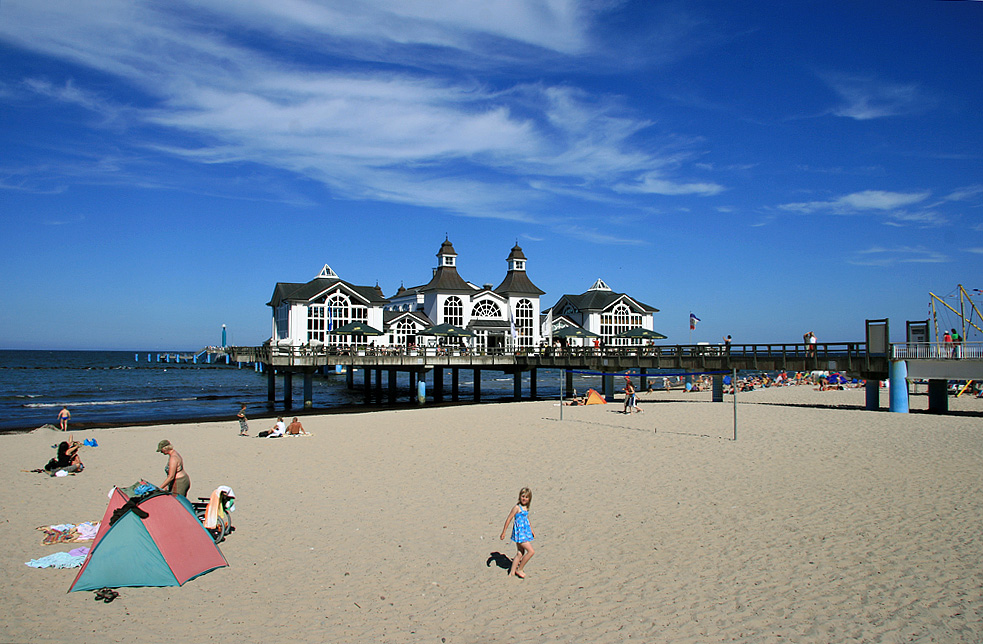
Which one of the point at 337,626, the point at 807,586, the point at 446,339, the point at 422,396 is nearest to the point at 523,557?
the point at 337,626

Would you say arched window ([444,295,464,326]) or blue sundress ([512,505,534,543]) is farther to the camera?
arched window ([444,295,464,326])

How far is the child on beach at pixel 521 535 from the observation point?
755cm

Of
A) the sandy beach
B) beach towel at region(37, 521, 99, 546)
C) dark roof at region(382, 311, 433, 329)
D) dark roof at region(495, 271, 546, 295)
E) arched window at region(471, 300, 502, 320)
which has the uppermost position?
dark roof at region(495, 271, 546, 295)

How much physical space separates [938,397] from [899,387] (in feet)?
6.08

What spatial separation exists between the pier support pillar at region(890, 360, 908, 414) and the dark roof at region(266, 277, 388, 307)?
3701 centimetres

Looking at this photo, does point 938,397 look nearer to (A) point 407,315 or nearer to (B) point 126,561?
(B) point 126,561

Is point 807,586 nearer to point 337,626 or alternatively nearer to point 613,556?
point 613,556

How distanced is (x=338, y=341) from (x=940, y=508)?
4521 centimetres

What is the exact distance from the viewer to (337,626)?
21.0ft

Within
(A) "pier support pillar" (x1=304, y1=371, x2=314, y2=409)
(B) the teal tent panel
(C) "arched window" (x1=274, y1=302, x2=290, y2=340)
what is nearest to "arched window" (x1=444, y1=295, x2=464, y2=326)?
(C) "arched window" (x1=274, y1=302, x2=290, y2=340)

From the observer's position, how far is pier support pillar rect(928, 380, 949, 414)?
78.0 ft

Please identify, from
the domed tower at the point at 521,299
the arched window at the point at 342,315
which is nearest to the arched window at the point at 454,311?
the domed tower at the point at 521,299

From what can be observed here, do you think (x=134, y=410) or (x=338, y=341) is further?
(x=338, y=341)

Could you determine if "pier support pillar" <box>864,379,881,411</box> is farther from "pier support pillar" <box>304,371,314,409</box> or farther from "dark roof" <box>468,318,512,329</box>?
"dark roof" <box>468,318,512,329</box>
